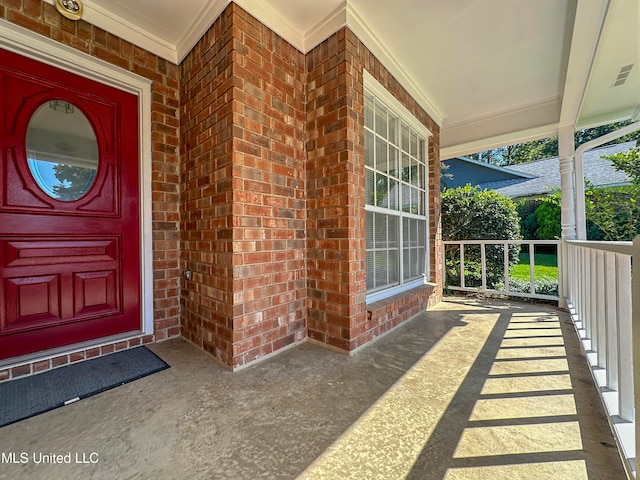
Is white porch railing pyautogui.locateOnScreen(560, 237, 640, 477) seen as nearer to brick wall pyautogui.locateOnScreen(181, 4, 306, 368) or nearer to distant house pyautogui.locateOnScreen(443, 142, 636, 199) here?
brick wall pyautogui.locateOnScreen(181, 4, 306, 368)

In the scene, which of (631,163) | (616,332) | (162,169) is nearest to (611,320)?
(616,332)

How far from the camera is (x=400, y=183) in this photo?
324 centimetres

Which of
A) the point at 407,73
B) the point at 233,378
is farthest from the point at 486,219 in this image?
the point at 233,378

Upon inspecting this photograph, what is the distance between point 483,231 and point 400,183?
304 centimetres

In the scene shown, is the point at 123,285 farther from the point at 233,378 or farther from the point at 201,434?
the point at 201,434

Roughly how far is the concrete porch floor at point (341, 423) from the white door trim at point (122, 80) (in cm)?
70

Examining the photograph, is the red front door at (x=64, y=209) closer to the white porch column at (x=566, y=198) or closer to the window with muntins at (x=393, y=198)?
the window with muntins at (x=393, y=198)

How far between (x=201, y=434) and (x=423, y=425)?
1.10 m

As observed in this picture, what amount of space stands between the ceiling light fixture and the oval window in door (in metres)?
0.60

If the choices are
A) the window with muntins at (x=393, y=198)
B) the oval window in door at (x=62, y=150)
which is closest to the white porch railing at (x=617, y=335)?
the window with muntins at (x=393, y=198)

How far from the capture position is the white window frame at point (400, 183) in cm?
266

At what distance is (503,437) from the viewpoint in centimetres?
130

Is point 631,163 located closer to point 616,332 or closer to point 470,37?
point 470,37

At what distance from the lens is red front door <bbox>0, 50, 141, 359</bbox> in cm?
183
